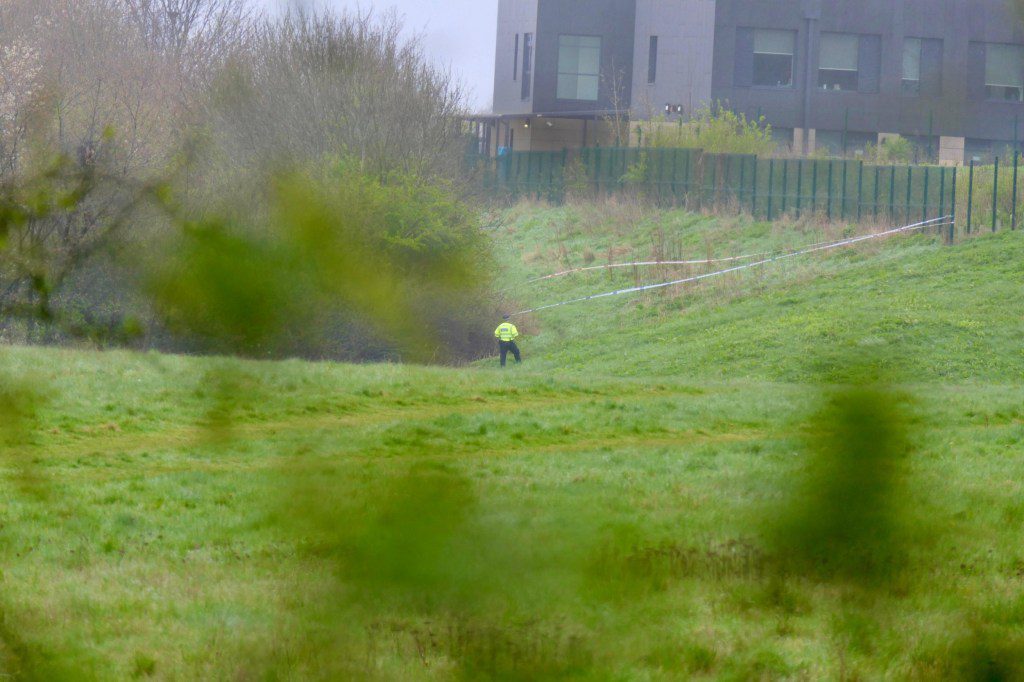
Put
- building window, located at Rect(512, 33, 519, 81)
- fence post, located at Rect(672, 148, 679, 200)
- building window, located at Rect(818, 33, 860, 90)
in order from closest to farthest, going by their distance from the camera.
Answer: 1. building window, located at Rect(818, 33, 860, 90)
2. building window, located at Rect(512, 33, 519, 81)
3. fence post, located at Rect(672, 148, 679, 200)

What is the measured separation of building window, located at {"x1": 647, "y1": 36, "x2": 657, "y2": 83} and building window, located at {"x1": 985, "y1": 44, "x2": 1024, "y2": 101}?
58 centimetres

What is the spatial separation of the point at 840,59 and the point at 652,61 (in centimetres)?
67

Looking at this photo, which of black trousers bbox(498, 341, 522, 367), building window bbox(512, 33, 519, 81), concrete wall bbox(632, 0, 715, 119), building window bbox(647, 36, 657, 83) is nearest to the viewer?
concrete wall bbox(632, 0, 715, 119)

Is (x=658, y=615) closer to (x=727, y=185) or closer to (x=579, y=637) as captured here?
(x=579, y=637)

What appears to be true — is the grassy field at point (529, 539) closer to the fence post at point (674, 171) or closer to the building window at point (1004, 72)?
the building window at point (1004, 72)

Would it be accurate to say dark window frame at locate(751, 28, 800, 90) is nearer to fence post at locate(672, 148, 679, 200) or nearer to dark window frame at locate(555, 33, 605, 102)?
dark window frame at locate(555, 33, 605, 102)

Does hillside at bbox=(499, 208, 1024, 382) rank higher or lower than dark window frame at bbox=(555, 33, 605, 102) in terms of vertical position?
lower

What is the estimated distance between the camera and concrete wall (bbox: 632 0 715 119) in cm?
118

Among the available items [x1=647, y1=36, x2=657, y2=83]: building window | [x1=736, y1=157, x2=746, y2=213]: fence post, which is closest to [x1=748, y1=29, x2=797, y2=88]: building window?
[x1=647, y1=36, x2=657, y2=83]: building window

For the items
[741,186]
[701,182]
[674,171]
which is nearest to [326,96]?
[741,186]

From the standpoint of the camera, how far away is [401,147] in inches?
54.1

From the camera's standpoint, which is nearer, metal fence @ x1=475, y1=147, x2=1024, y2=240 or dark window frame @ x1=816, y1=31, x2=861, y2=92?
dark window frame @ x1=816, y1=31, x2=861, y2=92

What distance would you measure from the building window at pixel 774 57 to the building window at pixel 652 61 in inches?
14.6

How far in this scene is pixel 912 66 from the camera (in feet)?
2.92
